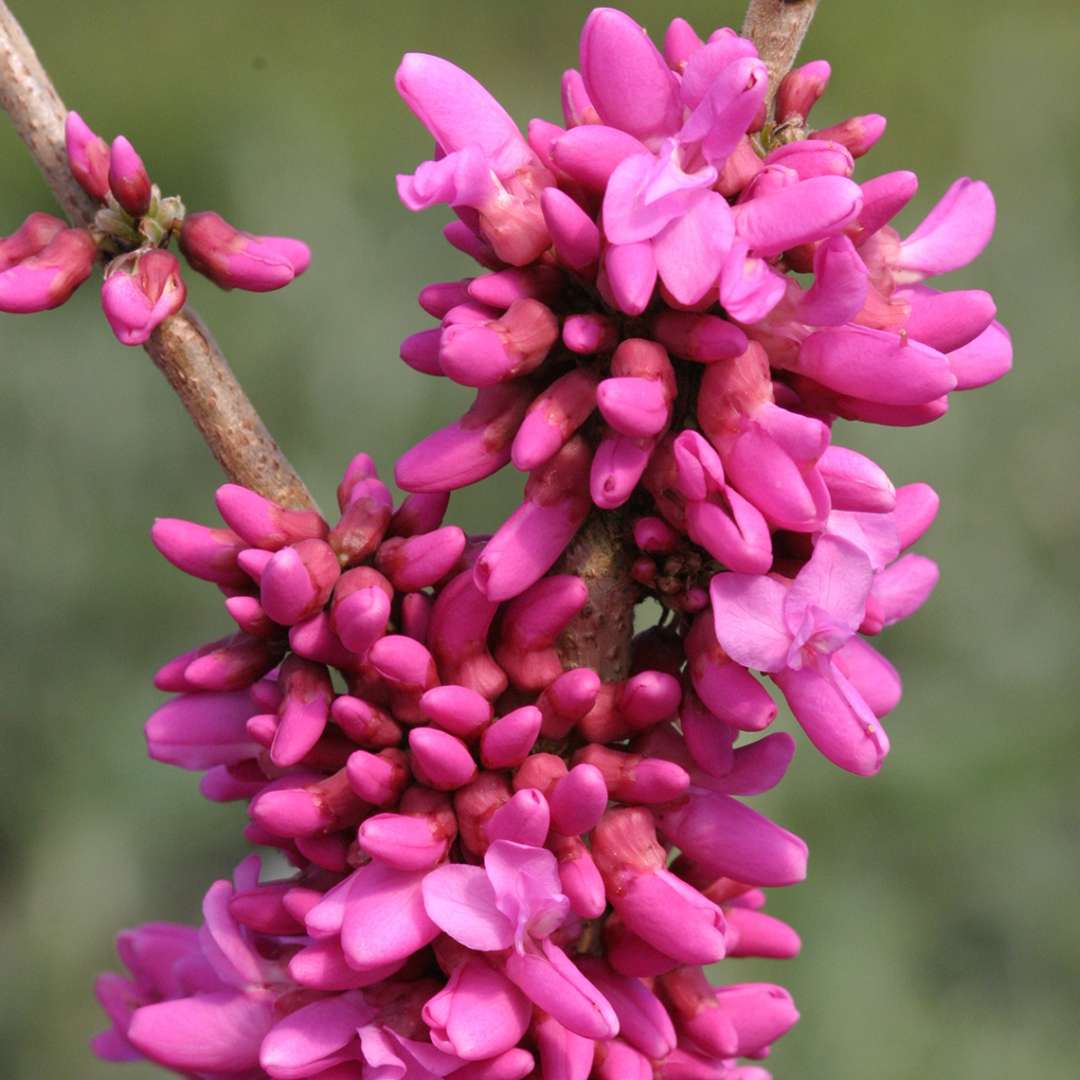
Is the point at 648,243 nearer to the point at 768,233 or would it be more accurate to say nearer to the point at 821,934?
the point at 768,233

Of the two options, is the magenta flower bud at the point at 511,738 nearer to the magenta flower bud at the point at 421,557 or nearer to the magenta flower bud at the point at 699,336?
the magenta flower bud at the point at 421,557

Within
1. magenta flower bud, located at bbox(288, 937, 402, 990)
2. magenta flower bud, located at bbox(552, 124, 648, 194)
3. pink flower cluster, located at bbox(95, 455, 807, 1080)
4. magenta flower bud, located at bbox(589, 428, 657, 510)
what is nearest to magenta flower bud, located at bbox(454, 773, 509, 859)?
pink flower cluster, located at bbox(95, 455, 807, 1080)

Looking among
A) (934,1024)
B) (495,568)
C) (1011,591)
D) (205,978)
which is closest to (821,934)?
(934,1024)

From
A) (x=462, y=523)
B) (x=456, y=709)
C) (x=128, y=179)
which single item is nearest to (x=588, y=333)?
(x=456, y=709)

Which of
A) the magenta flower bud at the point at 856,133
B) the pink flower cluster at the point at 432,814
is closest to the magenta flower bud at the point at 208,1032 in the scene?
the pink flower cluster at the point at 432,814

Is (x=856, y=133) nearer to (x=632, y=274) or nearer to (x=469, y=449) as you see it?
(x=632, y=274)

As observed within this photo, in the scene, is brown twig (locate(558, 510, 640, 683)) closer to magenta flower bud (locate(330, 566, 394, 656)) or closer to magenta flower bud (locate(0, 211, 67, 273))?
magenta flower bud (locate(330, 566, 394, 656))
